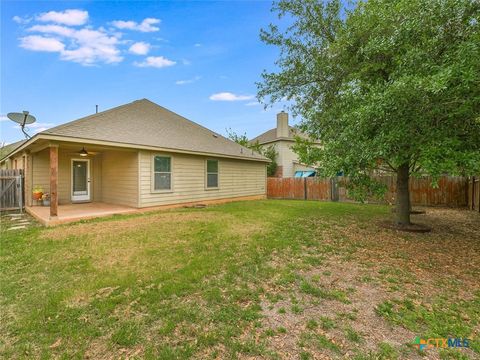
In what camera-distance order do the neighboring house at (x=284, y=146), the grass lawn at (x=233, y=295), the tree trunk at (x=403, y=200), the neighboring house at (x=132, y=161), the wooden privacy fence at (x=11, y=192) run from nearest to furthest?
the grass lawn at (x=233, y=295), the tree trunk at (x=403, y=200), the neighboring house at (x=132, y=161), the wooden privacy fence at (x=11, y=192), the neighboring house at (x=284, y=146)

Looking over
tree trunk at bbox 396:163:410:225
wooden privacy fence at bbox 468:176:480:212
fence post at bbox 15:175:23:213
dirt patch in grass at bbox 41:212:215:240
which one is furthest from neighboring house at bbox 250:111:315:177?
fence post at bbox 15:175:23:213

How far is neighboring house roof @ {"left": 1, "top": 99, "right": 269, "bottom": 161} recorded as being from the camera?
7758mm

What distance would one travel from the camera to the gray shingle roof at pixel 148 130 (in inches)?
309

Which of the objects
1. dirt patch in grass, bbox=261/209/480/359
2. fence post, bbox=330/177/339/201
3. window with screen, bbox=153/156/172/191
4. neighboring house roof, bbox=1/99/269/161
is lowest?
dirt patch in grass, bbox=261/209/480/359

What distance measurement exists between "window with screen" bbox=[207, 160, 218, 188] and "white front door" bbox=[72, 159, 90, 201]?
5.18m

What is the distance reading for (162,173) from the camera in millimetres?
9359

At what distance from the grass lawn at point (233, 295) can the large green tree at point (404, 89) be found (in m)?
1.67

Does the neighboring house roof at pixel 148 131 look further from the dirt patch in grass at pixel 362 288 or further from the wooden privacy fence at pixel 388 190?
the dirt patch in grass at pixel 362 288

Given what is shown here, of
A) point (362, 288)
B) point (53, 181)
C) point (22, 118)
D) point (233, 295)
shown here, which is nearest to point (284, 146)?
point (22, 118)

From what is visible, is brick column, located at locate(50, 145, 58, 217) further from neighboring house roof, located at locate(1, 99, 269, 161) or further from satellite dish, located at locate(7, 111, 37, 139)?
satellite dish, located at locate(7, 111, 37, 139)

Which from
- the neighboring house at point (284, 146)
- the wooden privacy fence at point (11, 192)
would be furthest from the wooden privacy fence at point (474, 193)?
the wooden privacy fence at point (11, 192)

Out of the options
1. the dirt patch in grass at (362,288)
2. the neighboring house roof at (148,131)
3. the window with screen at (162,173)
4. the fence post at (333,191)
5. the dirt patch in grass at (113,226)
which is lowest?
the dirt patch in grass at (362,288)

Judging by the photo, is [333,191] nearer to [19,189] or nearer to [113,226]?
[113,226]

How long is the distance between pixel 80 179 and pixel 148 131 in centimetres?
370
